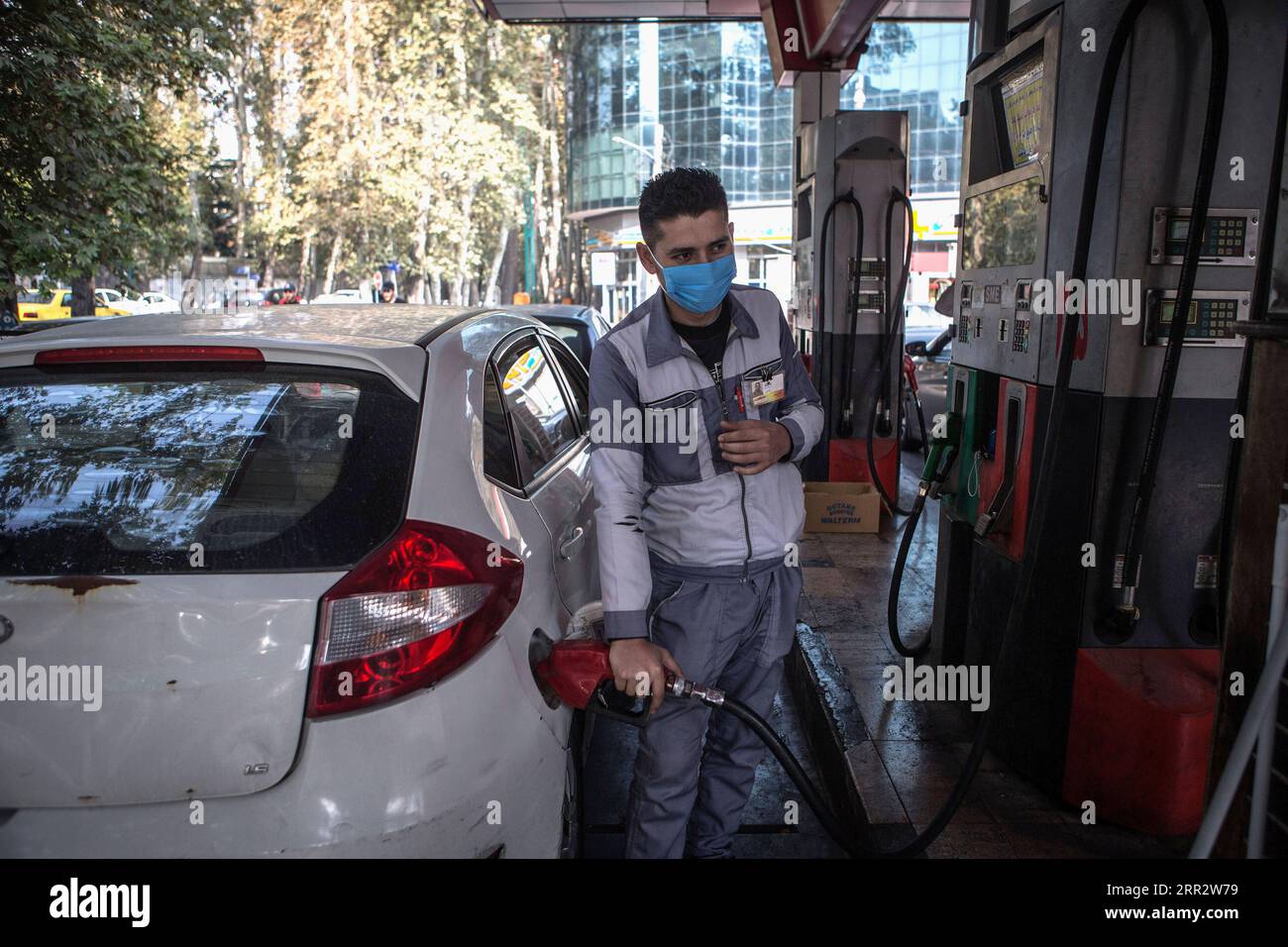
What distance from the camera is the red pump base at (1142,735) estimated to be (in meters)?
3.03

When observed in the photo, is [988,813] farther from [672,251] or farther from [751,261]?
[751,261]

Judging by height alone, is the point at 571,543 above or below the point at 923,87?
below

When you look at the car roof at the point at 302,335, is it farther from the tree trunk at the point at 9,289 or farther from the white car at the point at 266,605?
the tree trunk at the point at 9,289

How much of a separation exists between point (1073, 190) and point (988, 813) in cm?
195

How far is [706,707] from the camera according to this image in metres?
2.70

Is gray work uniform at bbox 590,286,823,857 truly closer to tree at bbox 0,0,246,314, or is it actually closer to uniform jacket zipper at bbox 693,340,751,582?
uniform jacket zipper at bbox 693,340,751,582

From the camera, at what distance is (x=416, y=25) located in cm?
2922

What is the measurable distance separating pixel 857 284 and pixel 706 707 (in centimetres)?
618

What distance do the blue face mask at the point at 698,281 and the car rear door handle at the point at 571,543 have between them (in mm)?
756

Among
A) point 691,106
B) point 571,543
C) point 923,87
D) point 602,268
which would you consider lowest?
point 571,543

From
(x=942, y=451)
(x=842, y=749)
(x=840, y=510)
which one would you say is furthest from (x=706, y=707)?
(x=840, y=510)

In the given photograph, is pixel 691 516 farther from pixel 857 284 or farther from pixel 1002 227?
pixel 857 284

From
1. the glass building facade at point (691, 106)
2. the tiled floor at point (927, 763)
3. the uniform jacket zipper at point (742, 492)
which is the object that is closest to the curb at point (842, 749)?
the tiled floor at point (927, 763)

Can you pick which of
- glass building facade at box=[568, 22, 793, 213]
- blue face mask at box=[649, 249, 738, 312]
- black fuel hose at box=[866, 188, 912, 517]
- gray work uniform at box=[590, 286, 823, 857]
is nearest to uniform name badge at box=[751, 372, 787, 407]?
gray work uniform at box=[590, 286, 823, 857]
